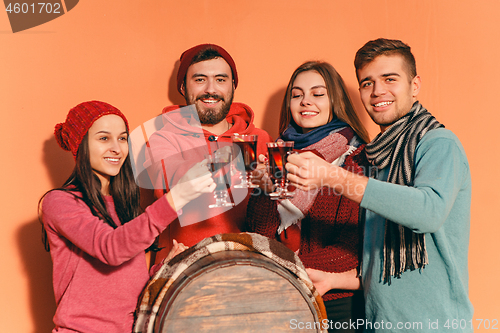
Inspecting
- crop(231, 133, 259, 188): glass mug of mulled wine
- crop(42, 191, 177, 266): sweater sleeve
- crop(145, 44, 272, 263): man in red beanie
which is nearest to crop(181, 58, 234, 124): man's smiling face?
crop(145, 44, 272, 263): man in red beanie

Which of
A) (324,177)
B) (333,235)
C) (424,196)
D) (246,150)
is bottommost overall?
(333,235)

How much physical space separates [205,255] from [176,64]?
1.77 metres

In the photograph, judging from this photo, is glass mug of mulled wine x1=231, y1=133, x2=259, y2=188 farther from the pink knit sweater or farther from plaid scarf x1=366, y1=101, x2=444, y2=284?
plaid scarf x1=366, y1=101, x2=444, y2=284

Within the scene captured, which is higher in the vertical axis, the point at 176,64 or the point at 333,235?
the point at 176,64

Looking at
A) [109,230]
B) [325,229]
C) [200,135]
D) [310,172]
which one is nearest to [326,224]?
[325,229]

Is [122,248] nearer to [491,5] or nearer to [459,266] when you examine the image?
[459,266]

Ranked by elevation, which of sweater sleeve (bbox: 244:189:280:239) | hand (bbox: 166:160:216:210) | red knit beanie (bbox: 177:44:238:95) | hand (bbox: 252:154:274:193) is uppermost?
red knit beanie (bbox: 177:44:238:95)

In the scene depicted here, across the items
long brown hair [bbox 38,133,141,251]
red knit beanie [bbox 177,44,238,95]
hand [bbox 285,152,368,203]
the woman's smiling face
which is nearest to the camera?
hand [bbox 285,152,368,203]

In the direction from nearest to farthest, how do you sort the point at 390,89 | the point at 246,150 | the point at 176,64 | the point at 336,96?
the point at 246,150
the point at 390,89
the point at 336,96
the point at 176,64

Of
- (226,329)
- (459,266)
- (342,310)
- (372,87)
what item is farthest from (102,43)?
(459,266)

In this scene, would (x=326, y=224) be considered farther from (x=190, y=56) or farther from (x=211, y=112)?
(x=190, y=56)

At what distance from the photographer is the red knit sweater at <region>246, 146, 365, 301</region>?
6.39 feet

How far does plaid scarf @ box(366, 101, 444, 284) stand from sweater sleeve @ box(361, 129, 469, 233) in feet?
0.51

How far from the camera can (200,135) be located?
235cm
